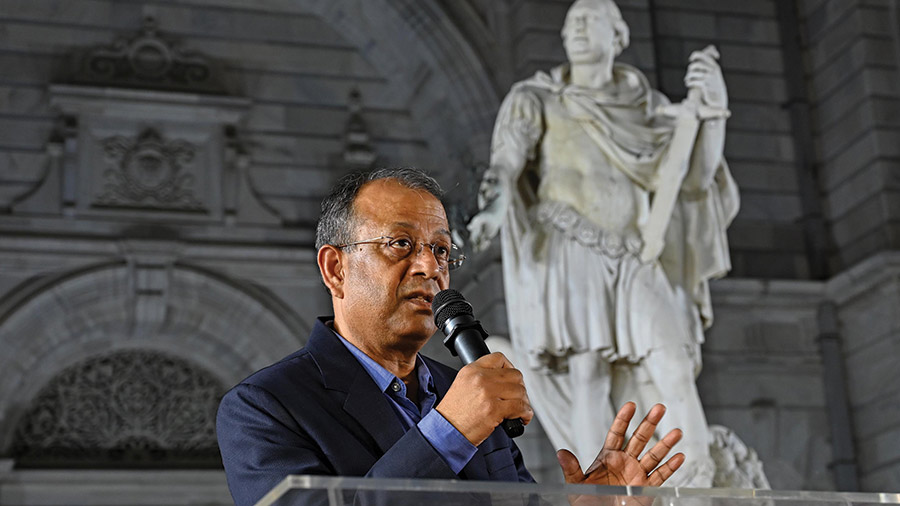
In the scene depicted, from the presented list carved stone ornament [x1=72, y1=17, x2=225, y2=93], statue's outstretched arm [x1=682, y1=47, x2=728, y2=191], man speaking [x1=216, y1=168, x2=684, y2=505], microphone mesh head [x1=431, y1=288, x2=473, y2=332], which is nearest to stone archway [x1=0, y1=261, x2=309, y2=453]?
carved stone ornament [x1=72, y1=17, x2=225, y2=93]

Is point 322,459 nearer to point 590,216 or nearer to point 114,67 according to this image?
point 590,216

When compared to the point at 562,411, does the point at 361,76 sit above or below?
above

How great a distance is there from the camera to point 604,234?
4.64 m

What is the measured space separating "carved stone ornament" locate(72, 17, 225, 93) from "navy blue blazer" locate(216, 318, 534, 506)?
24.6ft

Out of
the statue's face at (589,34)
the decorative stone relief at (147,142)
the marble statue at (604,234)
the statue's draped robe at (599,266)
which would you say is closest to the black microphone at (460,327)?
the marble statue at (604,234)

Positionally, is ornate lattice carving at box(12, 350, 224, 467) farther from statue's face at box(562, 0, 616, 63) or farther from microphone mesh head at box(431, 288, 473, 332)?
microphone mesh head at box(431, 288, 473, 332)

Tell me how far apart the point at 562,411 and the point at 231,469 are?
3069 millimetres

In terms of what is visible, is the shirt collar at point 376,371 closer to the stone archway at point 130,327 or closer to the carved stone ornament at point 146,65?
the stone archway at point 130,327

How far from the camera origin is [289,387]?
176 cm

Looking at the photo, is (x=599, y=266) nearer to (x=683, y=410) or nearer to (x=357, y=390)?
(x=683, y=410)

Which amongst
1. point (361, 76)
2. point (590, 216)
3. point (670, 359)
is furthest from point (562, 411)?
point (361, 76)

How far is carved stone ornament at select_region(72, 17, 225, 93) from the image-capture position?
8.89m

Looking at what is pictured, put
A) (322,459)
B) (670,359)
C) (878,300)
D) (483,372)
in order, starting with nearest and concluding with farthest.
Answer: (483,372), (322,459), (670,359), (878,300)

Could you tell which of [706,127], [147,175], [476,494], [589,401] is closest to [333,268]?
[476,494]
